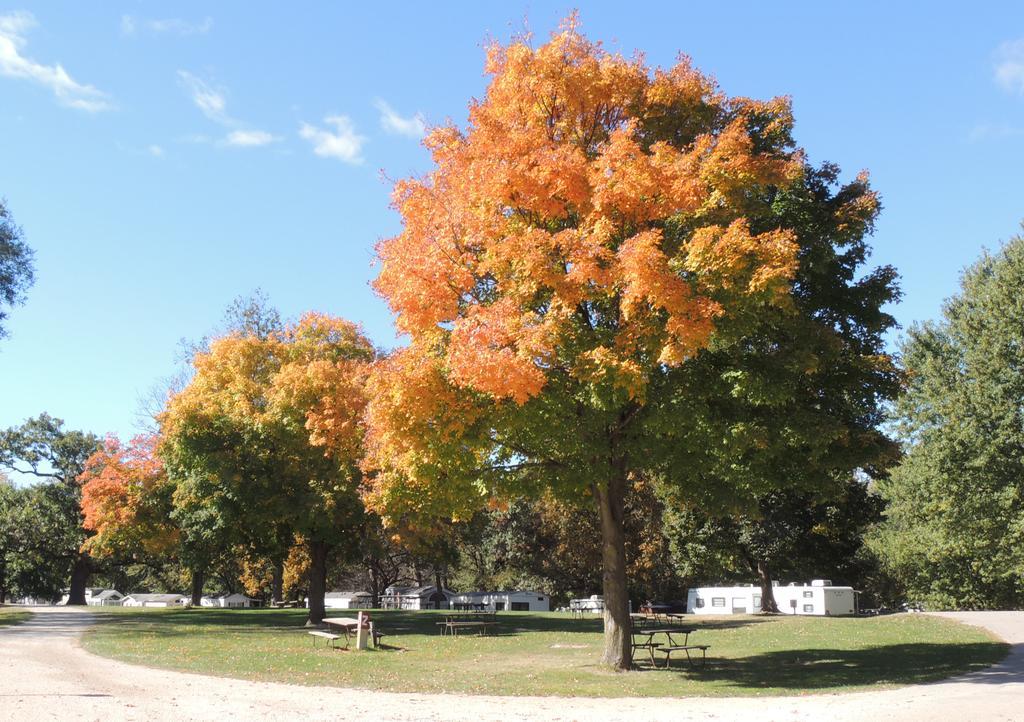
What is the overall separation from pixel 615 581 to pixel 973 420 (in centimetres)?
2566

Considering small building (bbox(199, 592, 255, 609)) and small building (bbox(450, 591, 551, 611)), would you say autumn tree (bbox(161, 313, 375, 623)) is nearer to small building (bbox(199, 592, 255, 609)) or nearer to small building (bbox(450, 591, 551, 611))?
small building (bbox(450, 591, 551, 611))

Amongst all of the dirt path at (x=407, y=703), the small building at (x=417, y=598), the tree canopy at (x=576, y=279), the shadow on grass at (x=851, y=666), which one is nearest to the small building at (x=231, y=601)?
the small building at (x=417, y=598)

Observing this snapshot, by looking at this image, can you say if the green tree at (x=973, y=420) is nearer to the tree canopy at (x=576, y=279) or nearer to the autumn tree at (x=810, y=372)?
the autumn tree at (x=810, y=372)

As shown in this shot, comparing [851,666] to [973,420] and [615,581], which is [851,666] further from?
[973,420]

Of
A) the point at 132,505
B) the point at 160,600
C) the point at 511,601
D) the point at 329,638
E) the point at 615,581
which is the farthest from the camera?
the point at 160,600

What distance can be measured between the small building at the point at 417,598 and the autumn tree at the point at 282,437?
32154 millimetres

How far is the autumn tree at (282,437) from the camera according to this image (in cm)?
2775

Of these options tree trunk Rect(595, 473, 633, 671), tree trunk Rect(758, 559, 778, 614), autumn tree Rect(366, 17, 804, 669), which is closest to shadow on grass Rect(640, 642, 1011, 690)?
tree trunk Rect(595, 473, 633, 671)

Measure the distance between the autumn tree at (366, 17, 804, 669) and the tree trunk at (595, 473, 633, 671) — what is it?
41 millimetres

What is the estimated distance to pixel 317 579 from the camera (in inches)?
1267

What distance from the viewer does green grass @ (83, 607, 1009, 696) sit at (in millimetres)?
14242

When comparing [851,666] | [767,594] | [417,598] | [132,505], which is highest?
[132,505]

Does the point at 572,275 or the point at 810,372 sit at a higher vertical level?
the point at 572,275

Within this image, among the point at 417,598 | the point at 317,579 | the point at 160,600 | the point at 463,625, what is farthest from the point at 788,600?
the point at 160,600
